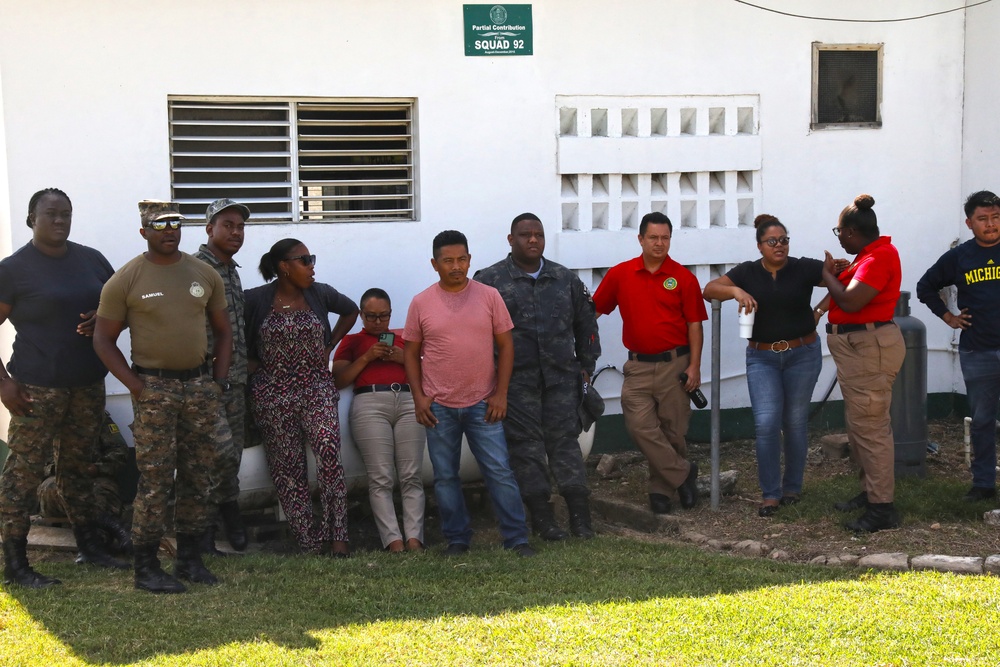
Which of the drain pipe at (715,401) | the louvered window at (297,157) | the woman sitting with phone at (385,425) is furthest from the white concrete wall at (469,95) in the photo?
the drain pipe at (715,401)

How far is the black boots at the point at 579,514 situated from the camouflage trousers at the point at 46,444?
2.79m

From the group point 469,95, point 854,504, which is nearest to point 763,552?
point 854,504

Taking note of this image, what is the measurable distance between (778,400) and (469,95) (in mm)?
3149

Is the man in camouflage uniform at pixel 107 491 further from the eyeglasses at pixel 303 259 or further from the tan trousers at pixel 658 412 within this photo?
the tan trousers at pixel 658 412

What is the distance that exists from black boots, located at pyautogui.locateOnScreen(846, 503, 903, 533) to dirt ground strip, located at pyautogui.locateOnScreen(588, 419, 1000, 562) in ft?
0.20

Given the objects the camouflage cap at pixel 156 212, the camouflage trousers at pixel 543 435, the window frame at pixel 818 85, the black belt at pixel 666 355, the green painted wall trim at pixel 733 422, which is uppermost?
the window frame at pixel 818 85

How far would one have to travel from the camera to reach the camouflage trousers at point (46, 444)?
6.10 metres

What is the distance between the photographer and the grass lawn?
4.97 metres

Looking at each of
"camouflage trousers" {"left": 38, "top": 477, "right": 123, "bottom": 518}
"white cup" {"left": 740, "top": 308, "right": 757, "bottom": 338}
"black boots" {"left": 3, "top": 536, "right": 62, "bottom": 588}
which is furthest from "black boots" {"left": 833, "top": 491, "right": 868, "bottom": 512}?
"black boots" {"left": 3, "top": 536, "right": 62, "bottom": 588}

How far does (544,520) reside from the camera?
23.2ft

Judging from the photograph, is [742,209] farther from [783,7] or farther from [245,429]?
[245,429]

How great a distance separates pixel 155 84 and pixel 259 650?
4.38 metres

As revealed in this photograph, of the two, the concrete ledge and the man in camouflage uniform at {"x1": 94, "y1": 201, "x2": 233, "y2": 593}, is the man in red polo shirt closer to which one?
the concrete ledge

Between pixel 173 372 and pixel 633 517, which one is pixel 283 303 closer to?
pixel 173 372
